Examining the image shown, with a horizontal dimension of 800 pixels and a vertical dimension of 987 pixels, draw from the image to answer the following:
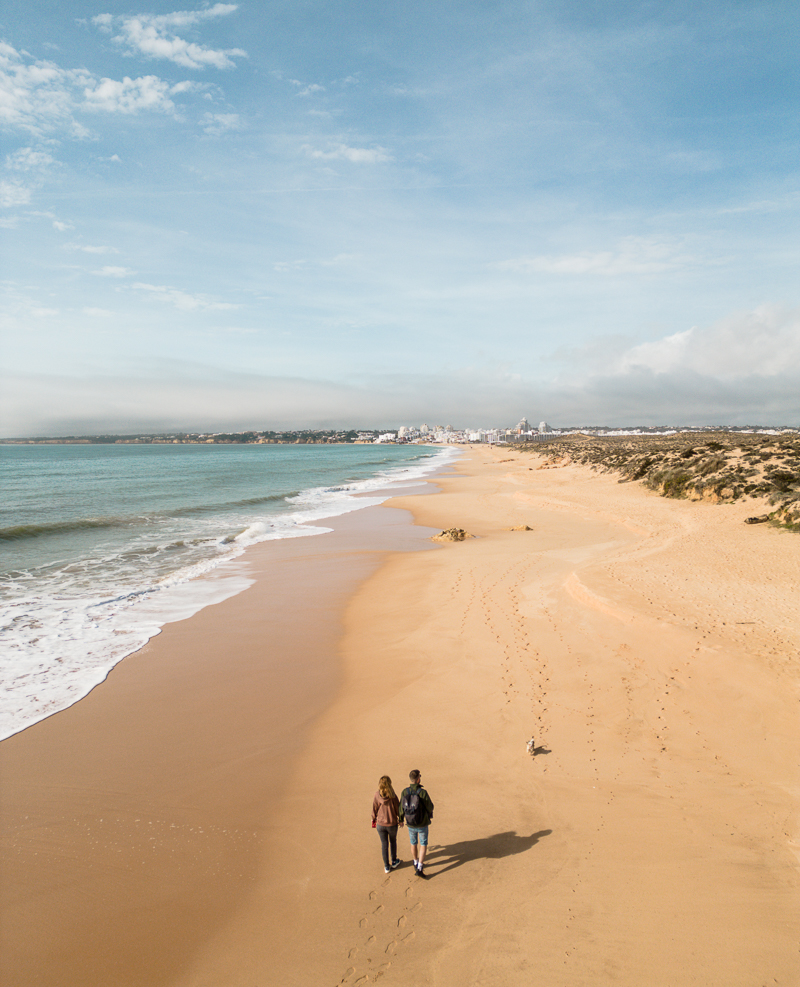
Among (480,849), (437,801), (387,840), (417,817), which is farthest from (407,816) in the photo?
(437,801)

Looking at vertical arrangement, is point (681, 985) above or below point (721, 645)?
below

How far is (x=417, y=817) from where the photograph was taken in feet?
18.4

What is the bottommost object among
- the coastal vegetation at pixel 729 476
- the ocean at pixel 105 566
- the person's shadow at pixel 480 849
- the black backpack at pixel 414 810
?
the person's shadow at pixel 480 849

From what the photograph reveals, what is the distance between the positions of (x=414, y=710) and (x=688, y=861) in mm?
4646

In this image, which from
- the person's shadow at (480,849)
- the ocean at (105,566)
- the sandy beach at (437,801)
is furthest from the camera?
the ocean at (105,566)

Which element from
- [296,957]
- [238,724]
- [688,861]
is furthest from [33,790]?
[688,861]

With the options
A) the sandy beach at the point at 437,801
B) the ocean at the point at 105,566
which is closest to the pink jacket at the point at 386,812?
the sandy beach at the point at 437,801

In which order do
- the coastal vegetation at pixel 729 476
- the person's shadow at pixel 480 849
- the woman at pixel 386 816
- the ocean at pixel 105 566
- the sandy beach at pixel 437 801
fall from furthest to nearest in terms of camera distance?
1. the coastal vegetation at pixel 729 476
2. the ocean at pixel 105 566
3. the person's shadow at pixel 480 849
4. the woman at pixel 386 816
5. the sandy beach at pixel 437 801

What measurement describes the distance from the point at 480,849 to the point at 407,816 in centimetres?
120

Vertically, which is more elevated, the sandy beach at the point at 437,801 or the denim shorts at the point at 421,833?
the denim shorts at the point at 421,833

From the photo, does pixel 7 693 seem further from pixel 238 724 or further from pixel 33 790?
pixel 238 724

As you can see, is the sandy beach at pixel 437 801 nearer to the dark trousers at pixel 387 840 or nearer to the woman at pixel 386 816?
the dark trousers at pixel 387 840

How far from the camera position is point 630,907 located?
5141 millimetres

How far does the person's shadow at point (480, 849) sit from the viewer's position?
5859mm
